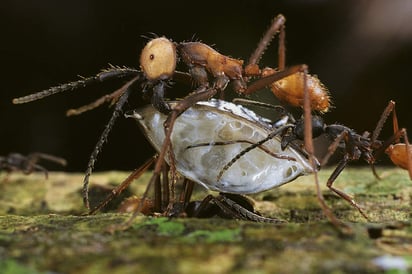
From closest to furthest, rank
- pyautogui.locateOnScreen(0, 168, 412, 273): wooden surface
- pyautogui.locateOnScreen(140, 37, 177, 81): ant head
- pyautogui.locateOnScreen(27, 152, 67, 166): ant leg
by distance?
pyautogui.locateOnScreen(0, 168, 412, 273): wooden surface → pyautogui.locateOnScreen(140, 37, 177, 81): ant head → pyautogui.locateOnScreen(27, 152, 67, 166): ant leg

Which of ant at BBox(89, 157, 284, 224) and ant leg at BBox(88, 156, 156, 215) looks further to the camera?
→ ant leg at BBox(88, 156, 156, 215)

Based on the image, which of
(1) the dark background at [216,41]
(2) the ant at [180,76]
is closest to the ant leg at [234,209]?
(2) the ant at [180,76]

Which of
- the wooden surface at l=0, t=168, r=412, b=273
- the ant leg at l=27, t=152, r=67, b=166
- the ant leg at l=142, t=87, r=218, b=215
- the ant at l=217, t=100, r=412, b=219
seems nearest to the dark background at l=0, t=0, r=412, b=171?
the ant leg at l=27, t=152, r=67, b=166

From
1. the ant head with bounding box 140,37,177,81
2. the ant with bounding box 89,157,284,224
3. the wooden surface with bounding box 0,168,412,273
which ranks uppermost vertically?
the ant head with bounding box 140,37,177,81

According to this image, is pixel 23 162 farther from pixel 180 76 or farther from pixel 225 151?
pixel 225 151

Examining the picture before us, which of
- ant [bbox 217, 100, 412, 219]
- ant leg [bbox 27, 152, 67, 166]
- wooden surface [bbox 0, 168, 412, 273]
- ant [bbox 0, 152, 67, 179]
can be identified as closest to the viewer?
wooden surface [bbox 0, 168, 412, 273]

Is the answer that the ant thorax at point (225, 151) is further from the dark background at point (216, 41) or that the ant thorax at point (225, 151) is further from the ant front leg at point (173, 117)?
the dark background at point (216, 41)

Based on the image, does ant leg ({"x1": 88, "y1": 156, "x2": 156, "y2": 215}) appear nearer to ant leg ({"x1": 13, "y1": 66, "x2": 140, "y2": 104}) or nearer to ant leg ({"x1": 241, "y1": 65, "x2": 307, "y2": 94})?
ant leg ({"x1": 13, "y1": 66, "x2": 140, "y2": 104})

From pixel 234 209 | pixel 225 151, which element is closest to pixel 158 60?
pixel 225 151

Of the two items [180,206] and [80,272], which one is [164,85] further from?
[80,272]
